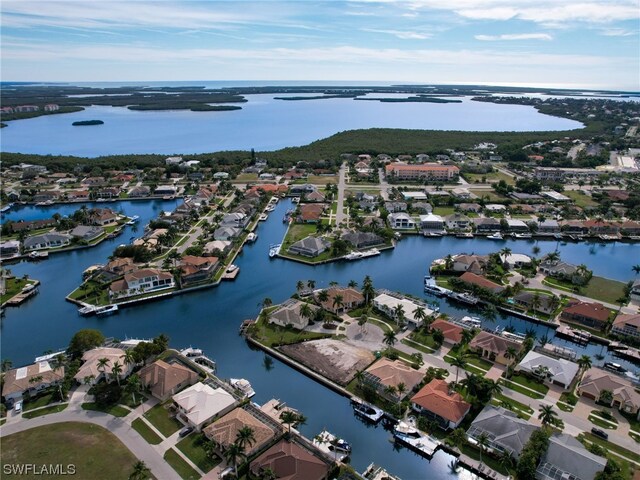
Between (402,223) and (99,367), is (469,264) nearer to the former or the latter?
(402,223)

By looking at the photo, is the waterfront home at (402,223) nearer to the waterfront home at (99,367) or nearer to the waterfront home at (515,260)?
the waterfront home at (515,260)

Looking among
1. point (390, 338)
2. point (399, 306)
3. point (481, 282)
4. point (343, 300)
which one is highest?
point (399, 306)

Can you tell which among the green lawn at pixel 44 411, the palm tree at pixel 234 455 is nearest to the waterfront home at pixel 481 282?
the palm tree at pixel 234 455

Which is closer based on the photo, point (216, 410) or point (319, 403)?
point (216, 410)

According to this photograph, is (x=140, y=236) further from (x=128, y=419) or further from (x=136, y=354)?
(x=128, y=419)

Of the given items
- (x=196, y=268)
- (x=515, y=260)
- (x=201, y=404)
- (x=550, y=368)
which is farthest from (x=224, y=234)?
(x=550, y=368)

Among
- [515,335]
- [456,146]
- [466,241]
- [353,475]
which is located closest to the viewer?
[353,475]

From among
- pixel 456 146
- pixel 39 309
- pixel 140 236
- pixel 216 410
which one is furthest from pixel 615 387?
pixel 456 146
